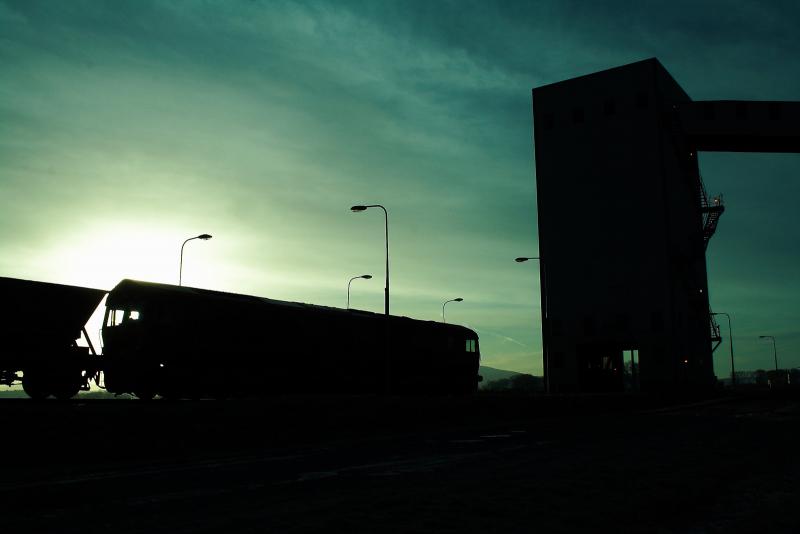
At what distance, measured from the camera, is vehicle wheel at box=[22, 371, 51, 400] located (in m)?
25.4

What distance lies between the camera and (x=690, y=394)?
5697 cm

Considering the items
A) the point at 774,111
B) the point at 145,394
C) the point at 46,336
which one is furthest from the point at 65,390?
the point at 774,111

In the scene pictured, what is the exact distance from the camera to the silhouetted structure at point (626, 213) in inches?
2413

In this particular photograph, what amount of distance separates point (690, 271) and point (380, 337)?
39703mm

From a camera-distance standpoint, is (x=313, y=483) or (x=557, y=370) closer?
(x=313, y=483)

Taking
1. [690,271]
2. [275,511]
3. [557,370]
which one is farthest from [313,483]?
[690,271]

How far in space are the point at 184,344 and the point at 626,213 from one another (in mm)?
46068

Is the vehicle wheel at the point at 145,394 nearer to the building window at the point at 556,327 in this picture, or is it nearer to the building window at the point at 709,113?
the building window at the point at 556,327

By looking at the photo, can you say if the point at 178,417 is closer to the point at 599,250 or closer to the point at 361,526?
the point at 361,526

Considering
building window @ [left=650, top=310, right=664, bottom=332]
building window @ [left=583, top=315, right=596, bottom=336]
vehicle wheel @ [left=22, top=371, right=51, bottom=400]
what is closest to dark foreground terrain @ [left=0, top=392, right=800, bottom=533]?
vehicle wheel @ [left=22, top=371, right=51, bottom=400]

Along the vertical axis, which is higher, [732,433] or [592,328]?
[592,328]

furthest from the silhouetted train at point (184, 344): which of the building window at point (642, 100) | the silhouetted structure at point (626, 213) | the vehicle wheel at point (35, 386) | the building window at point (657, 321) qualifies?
the building window at point (642, 100)

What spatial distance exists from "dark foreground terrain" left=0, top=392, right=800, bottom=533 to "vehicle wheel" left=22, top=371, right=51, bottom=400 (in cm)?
836

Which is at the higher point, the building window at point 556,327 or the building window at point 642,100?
the building window at point 642,100
